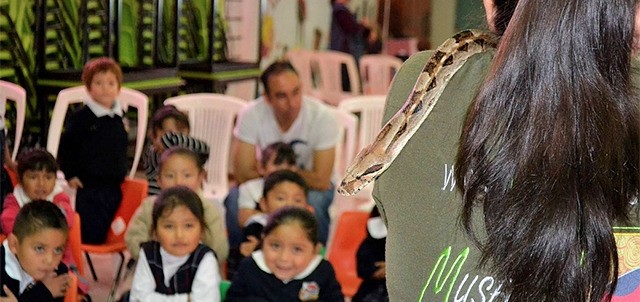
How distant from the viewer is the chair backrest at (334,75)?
6.80 meters

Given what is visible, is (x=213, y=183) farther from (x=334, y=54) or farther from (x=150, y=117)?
(x=334, y=54)

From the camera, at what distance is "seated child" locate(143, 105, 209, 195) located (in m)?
2.90

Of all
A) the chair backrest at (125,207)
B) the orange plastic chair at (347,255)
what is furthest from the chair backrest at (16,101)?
the orange plastic chair at (347,255)

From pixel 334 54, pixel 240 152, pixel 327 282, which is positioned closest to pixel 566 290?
pixel 327 282

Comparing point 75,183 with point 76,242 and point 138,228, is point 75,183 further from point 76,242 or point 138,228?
point 138,228

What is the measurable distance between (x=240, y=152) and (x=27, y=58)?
167 centimetres

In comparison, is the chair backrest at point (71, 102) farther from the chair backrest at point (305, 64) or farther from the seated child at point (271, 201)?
the chair backrest at point (305, 64)

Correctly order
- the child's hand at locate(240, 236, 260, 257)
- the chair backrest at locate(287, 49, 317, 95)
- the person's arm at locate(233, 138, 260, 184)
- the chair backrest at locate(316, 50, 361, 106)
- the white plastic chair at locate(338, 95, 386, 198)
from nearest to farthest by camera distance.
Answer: the child's hand at locate(240, 236, 260, 257) → the person's arm at locate(233, 138, 260, 184) → the white plastic chair at locate(338, 95, 386, 198) → the chair backrest at locate(287, 49, 317, 95) → the chair backrest at locate(316, 50, 361, 106)

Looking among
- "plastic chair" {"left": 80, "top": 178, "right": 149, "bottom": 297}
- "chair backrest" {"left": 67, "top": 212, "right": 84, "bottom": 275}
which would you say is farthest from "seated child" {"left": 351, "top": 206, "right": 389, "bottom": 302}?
"chair backrest" {"left": 67, "top": 212, "right": 84, "bottom": 275}

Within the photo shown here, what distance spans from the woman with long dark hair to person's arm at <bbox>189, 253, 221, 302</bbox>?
1815mm

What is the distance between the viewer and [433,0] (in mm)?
5383

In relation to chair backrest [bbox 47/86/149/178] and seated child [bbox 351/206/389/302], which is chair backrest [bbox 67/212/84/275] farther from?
seated child [bbox 351/206/389/302]

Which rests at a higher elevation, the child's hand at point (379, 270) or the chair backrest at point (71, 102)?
the chair backrest at point (71, 102)

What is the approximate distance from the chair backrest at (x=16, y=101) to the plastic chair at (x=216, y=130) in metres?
0.91
